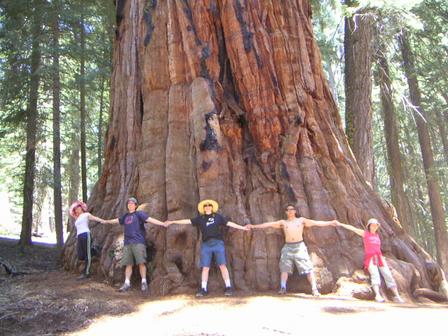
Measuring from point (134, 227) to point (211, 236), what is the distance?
4.60 feet

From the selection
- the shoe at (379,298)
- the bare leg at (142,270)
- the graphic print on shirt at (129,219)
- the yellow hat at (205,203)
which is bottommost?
the shoe at (379,298)

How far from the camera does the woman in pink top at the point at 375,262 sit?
303 inches

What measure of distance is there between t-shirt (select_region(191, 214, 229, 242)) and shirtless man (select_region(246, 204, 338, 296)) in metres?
0.60

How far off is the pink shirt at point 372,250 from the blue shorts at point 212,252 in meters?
2.51

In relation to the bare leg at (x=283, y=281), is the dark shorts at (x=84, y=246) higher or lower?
higher

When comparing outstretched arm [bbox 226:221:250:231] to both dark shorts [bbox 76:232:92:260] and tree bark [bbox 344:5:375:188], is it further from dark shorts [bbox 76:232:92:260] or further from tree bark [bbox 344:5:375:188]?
tree bark [bbox 344:5:375:188]

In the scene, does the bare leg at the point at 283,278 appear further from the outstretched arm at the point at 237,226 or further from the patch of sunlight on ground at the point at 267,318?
the outstretched arm at the point at 237,226

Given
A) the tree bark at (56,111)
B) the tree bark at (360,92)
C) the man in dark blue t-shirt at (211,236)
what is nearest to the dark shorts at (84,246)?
the man in dark blue t-shirt at (211,236)

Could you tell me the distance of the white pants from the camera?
7.71 metres

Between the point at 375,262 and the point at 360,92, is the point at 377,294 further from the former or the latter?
the point at 360,92

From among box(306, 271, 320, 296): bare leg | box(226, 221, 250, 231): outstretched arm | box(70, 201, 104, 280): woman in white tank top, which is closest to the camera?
box(306, 271, 320, 296): bare leg

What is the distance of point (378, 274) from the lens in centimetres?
780

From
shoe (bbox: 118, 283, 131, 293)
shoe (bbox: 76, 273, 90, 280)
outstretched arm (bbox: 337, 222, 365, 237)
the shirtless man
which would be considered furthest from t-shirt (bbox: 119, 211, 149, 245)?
outstretched arm (bbox: 337, 222, 365, 237)

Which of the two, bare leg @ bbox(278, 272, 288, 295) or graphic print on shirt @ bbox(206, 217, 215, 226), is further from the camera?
graphic print on shirt @ bbox(206, 217, 215, 226)
